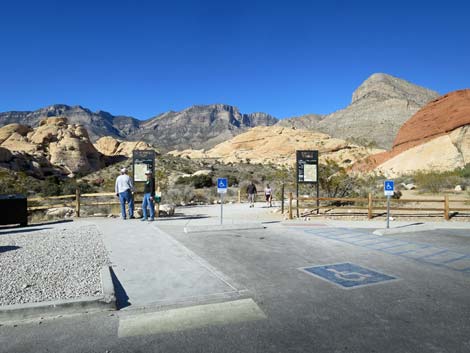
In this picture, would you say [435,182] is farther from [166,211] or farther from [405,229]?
[166,211]

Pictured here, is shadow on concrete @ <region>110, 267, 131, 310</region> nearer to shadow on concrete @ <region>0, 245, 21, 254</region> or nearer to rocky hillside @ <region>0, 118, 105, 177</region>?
shadow on concrete @ <region>0, 245, 21, 254</region>

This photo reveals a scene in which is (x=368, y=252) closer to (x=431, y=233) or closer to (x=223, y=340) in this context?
(x=431, y=233)

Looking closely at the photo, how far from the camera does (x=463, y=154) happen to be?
42938mm

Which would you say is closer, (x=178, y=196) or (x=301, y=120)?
(x=178, y=196)

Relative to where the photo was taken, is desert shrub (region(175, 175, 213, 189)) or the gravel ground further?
desert shrub (region(175, 175, 213, 189))

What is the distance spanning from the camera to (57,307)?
4.86 metres

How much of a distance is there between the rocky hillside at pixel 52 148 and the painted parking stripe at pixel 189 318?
211ft

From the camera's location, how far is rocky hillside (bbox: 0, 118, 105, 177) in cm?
6619

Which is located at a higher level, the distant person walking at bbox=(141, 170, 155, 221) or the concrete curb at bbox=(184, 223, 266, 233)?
the distant person walking at bbox=(141, 170, 155, 221)

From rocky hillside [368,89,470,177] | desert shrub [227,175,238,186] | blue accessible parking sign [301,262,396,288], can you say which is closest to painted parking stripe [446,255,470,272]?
blue accessible parking sign [301,262,396,288]

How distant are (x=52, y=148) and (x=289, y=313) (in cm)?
7754

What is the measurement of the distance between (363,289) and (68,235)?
26.4ft

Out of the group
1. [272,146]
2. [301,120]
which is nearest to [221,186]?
[272,146]

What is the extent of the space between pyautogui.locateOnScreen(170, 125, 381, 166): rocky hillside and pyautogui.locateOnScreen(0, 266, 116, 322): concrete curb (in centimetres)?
6691
